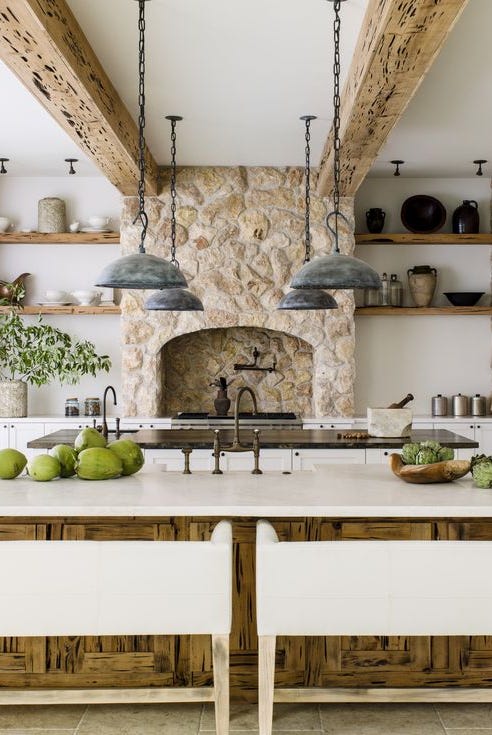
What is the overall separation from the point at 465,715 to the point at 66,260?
5.45 metres

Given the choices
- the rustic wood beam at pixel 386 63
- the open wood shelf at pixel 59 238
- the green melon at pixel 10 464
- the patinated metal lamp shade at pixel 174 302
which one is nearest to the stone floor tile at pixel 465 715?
the green melon at pixel 10 464

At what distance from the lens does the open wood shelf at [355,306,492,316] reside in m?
7.09

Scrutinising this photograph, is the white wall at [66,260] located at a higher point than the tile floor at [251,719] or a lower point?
higher

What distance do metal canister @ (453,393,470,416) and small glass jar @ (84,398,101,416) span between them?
309cm

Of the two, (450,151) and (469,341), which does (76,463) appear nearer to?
(450,151)

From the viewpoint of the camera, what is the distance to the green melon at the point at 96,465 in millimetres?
3289

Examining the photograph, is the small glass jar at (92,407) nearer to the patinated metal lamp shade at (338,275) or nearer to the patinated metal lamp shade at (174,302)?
the patinated metal lamp shade at (174,302)

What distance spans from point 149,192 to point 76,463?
3.93 meters

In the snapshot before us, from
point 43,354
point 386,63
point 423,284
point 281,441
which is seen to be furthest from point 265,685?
point 423,284

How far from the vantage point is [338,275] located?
11.7 ft

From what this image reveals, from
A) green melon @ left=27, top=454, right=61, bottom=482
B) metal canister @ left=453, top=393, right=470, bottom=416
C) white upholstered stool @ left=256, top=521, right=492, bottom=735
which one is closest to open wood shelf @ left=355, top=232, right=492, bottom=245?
metal canister @ left=453, top=393, right=470, bottom=416

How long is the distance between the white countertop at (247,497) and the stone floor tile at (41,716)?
2.67 ft

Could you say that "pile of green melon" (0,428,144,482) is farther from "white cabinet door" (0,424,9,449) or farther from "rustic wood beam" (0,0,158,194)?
"white cabinet door" (0,424,9,449)

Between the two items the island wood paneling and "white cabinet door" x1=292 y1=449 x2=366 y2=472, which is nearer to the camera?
the island wood paneling
